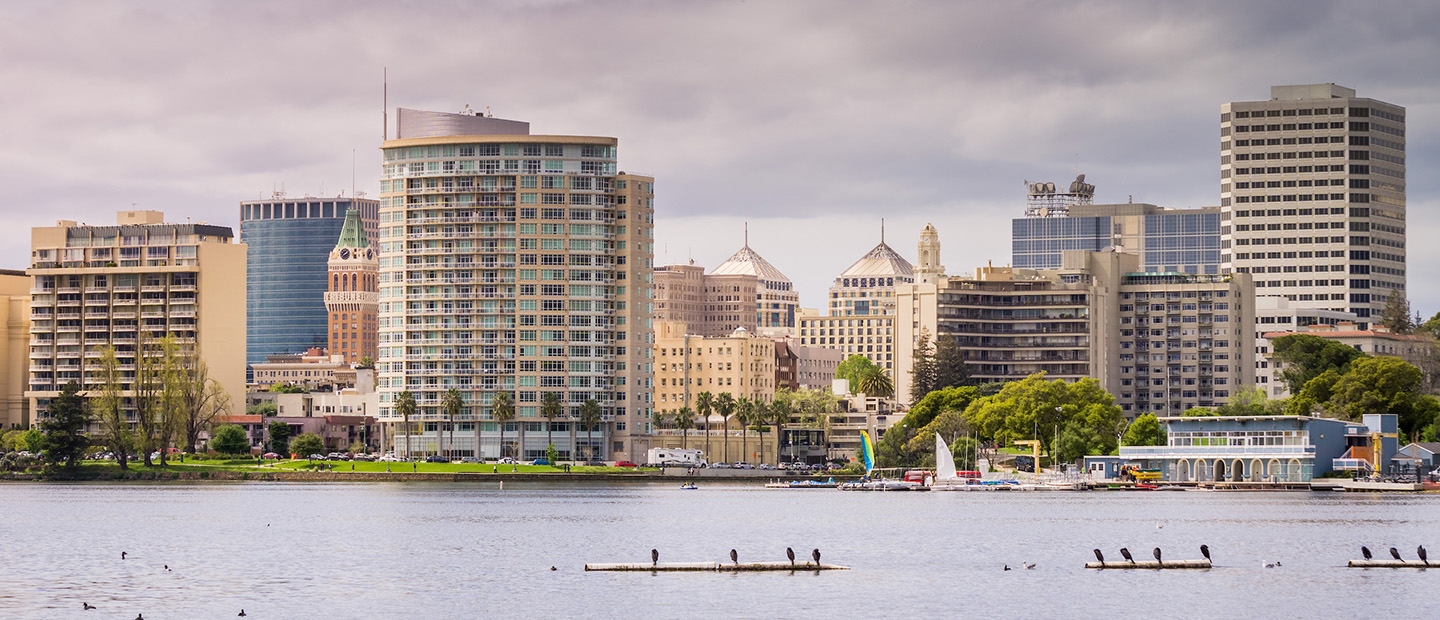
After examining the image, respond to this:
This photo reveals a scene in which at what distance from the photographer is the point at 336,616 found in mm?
78812

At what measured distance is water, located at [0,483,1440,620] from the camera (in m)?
82.1

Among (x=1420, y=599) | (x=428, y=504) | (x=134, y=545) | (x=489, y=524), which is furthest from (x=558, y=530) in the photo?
(x=1420, y=599)

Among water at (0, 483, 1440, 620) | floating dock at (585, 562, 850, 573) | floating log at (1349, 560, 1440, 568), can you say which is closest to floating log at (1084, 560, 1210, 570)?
water at (0, 483, 1440, 620)

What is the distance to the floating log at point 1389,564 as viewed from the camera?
313ft

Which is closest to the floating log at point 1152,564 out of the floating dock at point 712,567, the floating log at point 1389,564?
the floating log at point 1389,564

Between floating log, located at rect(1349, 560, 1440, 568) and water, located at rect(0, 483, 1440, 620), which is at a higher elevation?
floating log, located at rect(1349, 560, 1440, 568)

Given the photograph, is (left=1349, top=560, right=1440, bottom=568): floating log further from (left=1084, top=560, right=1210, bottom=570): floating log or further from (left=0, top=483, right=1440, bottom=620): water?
(left=1084, top=560, right=1210, bottom=570): floating log

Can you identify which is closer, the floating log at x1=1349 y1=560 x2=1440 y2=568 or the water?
the water

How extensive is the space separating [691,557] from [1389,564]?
124ft

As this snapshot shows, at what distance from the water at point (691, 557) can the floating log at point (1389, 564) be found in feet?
2.94

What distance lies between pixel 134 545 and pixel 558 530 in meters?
30.9

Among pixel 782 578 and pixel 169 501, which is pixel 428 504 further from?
pixel 782 578

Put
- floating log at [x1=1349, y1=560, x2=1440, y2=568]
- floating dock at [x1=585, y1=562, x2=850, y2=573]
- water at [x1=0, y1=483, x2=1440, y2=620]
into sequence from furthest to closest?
floating log at [x1=1349, y1=560, x2=1440, y2=568] → floating dock at [x1=585, y1=562, x2=850, y2=573] → water at [x1=0, y1=483, x2=1440, y2=620]

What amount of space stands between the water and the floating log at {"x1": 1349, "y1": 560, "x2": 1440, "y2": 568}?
0.90 m
